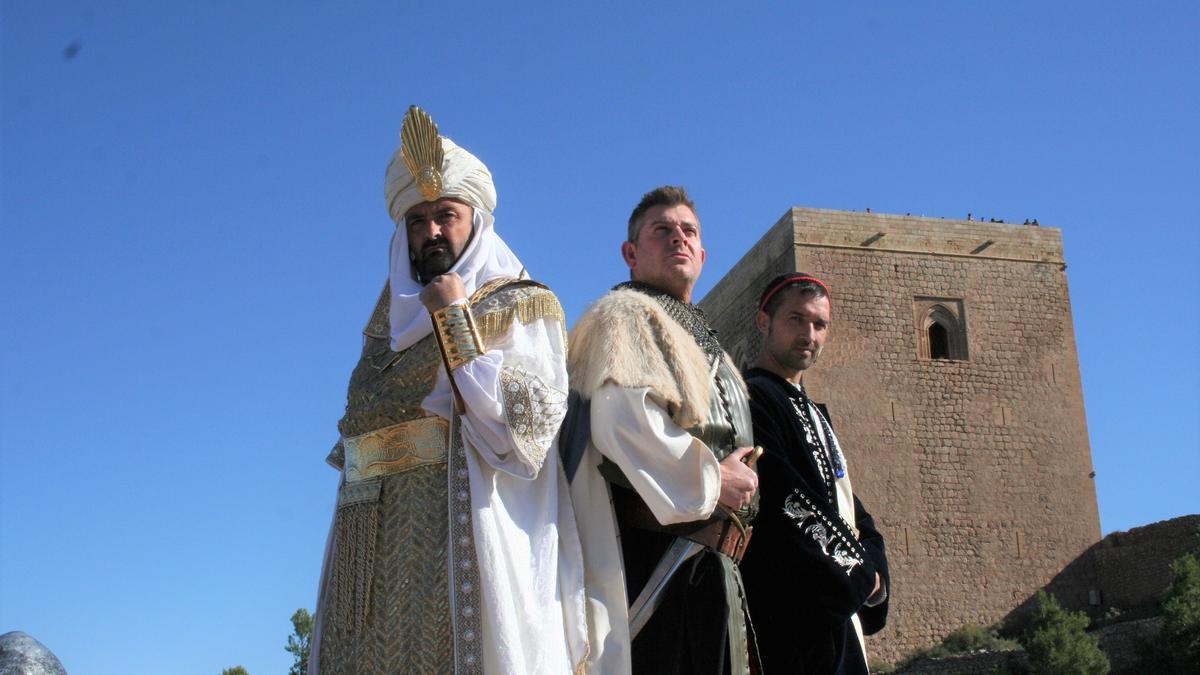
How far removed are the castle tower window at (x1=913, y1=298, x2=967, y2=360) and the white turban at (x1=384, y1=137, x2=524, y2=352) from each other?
952 inches

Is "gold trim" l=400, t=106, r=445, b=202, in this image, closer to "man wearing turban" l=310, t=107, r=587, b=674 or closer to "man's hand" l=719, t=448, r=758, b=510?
"man wearing turban" l=310, t=107, r=587, b=674

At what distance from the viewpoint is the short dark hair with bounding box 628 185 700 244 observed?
158 inches

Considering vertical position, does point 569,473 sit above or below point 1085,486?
below

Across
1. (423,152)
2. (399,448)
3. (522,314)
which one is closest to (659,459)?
(522,314)

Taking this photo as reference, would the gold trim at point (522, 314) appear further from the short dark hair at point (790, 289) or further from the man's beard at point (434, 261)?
the short dark hair at point (790, 289)

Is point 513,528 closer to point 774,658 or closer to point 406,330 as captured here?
point 406,330

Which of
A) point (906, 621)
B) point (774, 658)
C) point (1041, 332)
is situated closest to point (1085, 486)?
point (1041, 332)

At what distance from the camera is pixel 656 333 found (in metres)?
3.73

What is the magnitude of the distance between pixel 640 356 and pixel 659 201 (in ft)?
2.05

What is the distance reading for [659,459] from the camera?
11.3 feet

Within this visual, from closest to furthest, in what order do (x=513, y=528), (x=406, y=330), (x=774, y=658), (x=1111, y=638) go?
(x=513, y=528) < (x=406, y=330) < (x=774, y=658) < (x=1111, y=638)

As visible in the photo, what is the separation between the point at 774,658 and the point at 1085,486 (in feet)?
80.4

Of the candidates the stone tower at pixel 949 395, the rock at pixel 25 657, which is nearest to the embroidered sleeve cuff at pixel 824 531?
the rock at pixel 25 657

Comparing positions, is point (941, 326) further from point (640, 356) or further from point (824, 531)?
point (640, 356)
